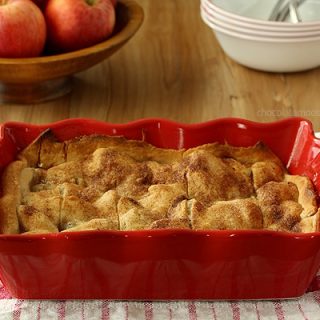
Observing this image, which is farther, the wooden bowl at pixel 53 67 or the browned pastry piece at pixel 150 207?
the wooden bowl at pixel 53 67

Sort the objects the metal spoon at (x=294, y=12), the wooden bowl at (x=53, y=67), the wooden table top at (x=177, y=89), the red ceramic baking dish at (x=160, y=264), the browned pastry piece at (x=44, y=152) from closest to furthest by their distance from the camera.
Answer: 1. the red ceramic baking dish at (x=160, y=264)
2. the browned pastry piece at (x=44, y=152)
3. the wooden bowl at (x=53, y=67)
4. the wooden table top at (x=177, y=89)
5. the metal spoon at (x=294, y=12)

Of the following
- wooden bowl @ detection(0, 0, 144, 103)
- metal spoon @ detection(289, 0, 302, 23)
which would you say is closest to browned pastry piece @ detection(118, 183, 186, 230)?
wooden bowl @ detection(0, 0, 144, 103)

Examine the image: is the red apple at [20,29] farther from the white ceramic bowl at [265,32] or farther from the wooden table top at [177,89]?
the white ceramic bowl at [265,32]

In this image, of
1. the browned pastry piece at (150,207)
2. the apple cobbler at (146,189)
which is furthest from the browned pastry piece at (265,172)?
the browned pastry piece at (150,207)

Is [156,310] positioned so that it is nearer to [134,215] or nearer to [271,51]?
[134,215]

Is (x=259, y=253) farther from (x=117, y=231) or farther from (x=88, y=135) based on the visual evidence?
(x=88, y=135)

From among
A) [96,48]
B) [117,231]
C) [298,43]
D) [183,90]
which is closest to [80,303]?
[117,231]

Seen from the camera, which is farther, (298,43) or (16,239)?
(298,43)
